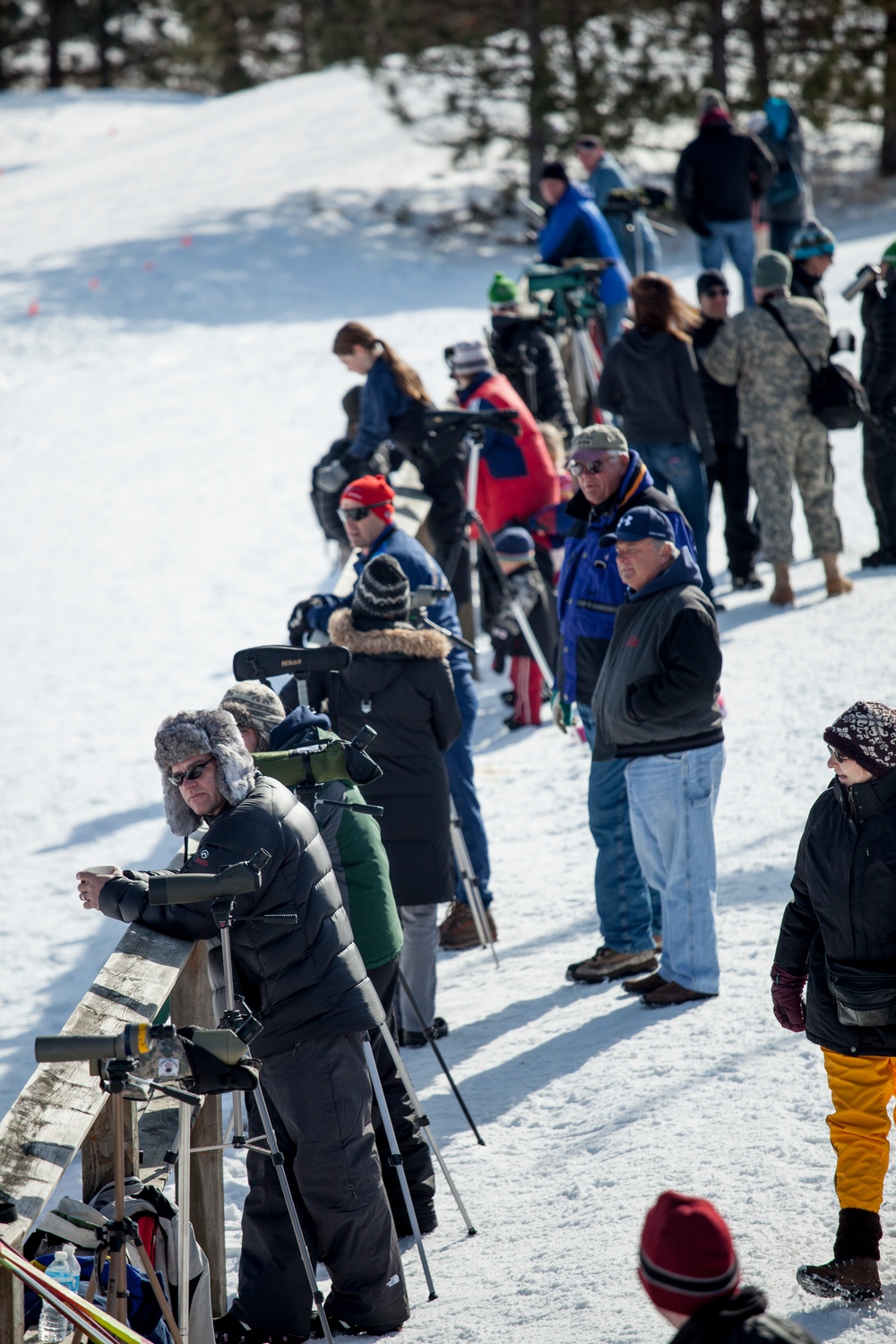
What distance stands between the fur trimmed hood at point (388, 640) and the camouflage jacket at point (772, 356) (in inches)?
156

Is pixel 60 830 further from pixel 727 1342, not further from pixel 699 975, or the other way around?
pixel 727 1342

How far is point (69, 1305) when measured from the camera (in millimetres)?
2553

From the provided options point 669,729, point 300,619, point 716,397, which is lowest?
point 669,729

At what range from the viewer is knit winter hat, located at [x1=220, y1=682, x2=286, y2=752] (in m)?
4.28

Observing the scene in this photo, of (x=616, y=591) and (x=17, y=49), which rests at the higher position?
(x=17, y=49)

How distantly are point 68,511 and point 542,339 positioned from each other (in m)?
5.83

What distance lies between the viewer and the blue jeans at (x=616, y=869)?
5.42m

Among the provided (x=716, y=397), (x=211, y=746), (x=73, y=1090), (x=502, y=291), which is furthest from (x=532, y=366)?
(x=73, y=1090)

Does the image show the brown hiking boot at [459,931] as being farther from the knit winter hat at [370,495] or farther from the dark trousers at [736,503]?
the dark trousers at [736,503]

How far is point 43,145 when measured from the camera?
28672mm

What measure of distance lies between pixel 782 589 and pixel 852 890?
5.77 meters

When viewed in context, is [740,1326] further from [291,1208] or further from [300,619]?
[300,619]

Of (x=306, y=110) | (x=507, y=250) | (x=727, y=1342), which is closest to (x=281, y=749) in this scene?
(x=727, y=1342)

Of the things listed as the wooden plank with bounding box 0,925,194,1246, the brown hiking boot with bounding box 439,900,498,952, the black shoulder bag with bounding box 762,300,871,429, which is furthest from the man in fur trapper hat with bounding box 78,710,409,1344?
the black shoulder bag with bounding box 762,300,871,429
